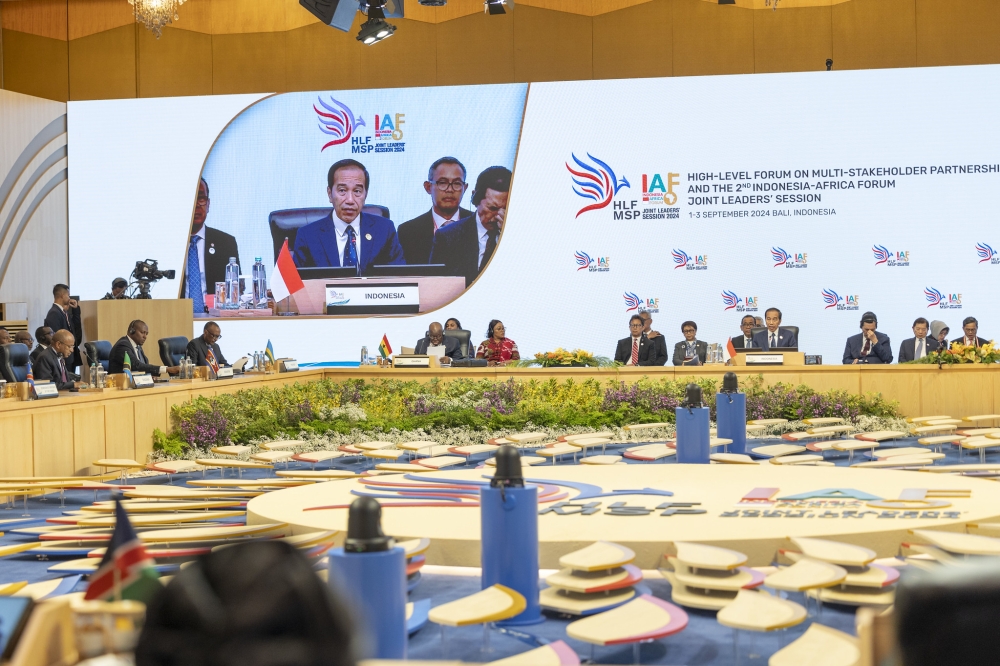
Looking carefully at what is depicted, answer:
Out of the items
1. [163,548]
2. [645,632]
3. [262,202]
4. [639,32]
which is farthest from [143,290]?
[645,632]

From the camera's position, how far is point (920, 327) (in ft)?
34.8

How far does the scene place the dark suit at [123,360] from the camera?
896 centimetres

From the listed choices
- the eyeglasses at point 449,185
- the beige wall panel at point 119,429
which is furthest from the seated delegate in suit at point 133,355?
the eyeglasses at point 449,185

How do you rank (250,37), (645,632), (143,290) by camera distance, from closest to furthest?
(645,632)
(143,290)
(250,37)

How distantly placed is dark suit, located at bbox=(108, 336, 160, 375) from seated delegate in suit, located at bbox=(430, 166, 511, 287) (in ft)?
14.3

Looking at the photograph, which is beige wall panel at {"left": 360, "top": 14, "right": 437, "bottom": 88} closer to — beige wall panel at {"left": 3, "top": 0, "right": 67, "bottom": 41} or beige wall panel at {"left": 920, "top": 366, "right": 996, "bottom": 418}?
beige wall panel at {"left": 3, "top": 0, "right": 67, "bottom": 41}

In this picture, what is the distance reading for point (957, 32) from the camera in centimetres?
1332

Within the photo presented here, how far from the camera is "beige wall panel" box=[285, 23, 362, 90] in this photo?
14227 millimetres

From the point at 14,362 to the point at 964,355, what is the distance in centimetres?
805

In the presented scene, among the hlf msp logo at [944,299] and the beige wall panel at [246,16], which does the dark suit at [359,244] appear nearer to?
the beige wall panel at [246,16]

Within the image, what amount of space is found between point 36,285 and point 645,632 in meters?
12.5

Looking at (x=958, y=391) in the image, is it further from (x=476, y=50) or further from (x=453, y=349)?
(x=476, y=50)

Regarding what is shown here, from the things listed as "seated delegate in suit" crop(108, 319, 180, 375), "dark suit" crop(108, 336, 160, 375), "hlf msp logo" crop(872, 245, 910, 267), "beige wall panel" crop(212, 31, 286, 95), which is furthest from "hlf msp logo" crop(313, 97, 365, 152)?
"hlf msp logo" crop(872, 245, 910, 267)

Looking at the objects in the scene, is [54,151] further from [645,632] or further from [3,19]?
[645,632]
